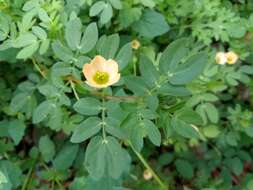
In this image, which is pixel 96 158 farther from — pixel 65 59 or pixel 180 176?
pixel 180 176

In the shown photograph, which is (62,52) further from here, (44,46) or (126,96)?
(126,96)

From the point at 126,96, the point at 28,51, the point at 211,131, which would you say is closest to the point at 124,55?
the point at 126,96

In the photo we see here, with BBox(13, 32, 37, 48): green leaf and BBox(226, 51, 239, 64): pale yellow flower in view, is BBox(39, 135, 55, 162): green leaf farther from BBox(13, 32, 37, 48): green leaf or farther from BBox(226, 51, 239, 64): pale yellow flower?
BBox(226, 51, 239, 64): pale yellow flower

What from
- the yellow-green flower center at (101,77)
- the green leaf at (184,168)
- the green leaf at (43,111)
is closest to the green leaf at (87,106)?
the yellow-green flower center at (101,77)

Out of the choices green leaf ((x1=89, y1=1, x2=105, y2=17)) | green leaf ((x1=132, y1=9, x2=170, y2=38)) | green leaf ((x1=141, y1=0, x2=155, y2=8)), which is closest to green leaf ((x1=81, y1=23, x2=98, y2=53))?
green leaf ((x1=89, y1=1, x2=105, y2=17))

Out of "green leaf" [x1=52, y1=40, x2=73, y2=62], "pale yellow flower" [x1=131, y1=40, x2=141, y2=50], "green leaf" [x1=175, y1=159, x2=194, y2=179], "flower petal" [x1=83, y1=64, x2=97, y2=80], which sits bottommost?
"green leaf" [x1=175, y1=159, x2=194, y2=179]

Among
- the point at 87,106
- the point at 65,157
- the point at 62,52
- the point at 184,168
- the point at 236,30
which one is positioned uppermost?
the point at 62,52
